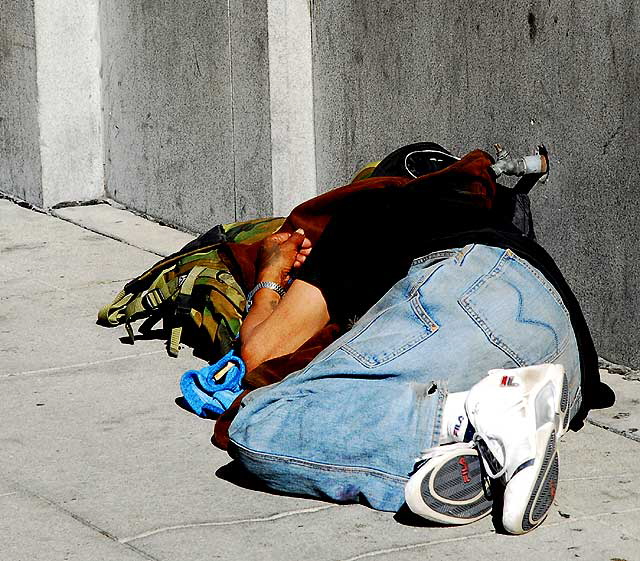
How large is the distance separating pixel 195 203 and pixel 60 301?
1.21 meters

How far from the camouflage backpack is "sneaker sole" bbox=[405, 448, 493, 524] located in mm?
1537

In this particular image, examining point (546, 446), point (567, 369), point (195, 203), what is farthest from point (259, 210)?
point (546, 446)

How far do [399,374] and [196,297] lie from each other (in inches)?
54.1

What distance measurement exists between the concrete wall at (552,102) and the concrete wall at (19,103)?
8.59ft

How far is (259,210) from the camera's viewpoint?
237 inches

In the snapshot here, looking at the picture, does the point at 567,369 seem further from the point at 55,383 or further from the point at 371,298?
the point at 55,383

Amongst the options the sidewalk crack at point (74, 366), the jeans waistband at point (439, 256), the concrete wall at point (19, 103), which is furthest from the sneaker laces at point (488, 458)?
the concrete wall at point (19, 103)

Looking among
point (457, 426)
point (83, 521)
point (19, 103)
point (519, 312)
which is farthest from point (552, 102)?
point (19, 103)

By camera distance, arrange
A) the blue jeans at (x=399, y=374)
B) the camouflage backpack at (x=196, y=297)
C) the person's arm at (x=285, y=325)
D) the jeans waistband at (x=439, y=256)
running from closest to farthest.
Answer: the blue jeans at (x=399, y=374), the jeans waistband at (x=439, y=256), the person's arm at (x=285, y=325), the camouflage backpack at (x=196, y=297)

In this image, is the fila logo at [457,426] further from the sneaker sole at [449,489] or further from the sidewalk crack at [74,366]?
the sidewalk crack at [74,366]

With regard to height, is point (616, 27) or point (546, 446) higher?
point (616, 27)

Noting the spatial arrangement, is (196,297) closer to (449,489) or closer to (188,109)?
(449,489)

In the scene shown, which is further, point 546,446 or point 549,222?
point 549,222

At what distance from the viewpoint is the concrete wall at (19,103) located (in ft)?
24.1
